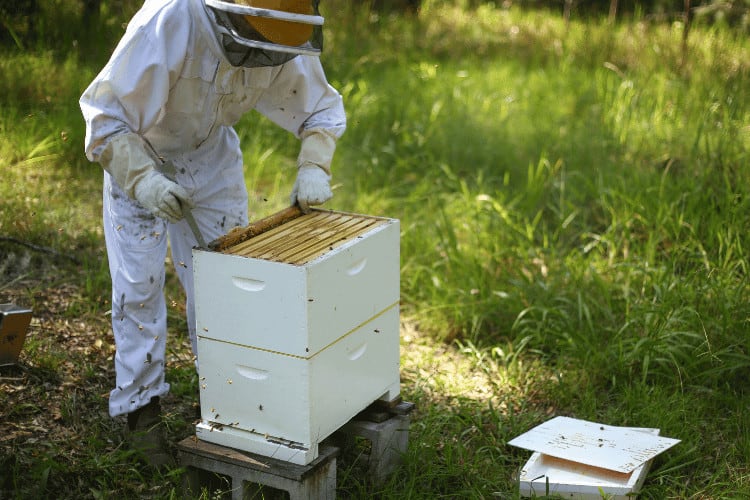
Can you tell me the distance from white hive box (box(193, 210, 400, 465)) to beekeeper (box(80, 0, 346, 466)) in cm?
31

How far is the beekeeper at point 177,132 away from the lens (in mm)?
2365

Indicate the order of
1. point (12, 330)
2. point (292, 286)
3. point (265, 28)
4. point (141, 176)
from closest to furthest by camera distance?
point (292, 286), point (265, 28), point (141, 176), point (12, 330)

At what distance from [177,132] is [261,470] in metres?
1.07

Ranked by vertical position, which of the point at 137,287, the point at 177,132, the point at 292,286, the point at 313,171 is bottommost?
the point at 137,287

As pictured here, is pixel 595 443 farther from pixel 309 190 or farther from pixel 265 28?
pixel 265 28

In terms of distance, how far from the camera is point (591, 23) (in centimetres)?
695

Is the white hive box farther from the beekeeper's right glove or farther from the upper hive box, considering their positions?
the beekeeper's right glove

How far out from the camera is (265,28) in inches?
90.6

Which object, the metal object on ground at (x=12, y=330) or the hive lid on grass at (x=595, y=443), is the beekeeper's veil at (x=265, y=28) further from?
the hive lid on grass at (x=595, y=443)

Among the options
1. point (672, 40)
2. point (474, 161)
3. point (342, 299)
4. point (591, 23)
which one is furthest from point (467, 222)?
point (591, 23)

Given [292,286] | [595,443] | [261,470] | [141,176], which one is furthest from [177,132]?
[595,443]

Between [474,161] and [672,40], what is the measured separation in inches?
85.2

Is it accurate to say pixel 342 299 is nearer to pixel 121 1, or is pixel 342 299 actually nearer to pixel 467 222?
pixel 467 222

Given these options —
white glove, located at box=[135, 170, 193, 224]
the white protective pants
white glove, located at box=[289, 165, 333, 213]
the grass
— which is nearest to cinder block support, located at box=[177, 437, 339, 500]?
the grass
